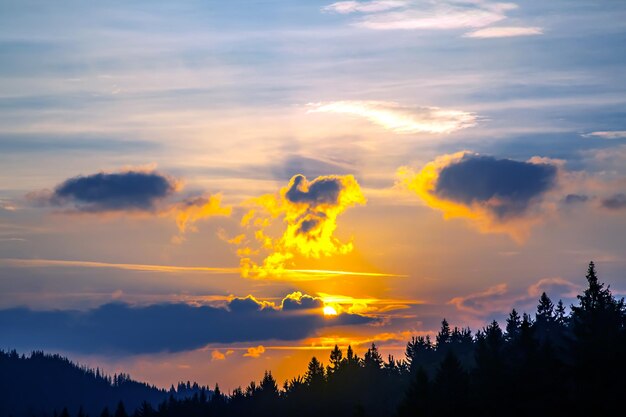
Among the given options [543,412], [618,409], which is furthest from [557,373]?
[618,409]

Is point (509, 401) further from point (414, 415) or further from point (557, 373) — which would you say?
point (414, 415)

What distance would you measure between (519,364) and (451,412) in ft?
37.9

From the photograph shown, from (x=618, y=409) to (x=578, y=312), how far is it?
20.0 m

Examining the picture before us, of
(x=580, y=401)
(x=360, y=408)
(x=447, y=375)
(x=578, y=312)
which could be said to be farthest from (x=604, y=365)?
(x=360, y=408)

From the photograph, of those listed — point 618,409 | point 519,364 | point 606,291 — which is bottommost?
point 618,409

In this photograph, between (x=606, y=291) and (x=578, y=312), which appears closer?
(x=578, y=312)

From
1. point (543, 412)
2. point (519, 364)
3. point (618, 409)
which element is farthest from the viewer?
point (519, 364)

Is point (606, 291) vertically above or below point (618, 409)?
above

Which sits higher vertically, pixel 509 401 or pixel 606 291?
pixel 606 291

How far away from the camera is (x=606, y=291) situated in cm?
13800

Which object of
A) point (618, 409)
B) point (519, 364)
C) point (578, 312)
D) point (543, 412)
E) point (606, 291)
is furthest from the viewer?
point (606, 291)

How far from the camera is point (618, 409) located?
102 meters

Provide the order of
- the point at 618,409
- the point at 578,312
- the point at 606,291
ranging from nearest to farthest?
1. the point at 618,409
2. the point at 578,312
3. the point at 606,291

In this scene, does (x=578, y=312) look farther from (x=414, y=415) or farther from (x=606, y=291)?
(x=414, y=415)
